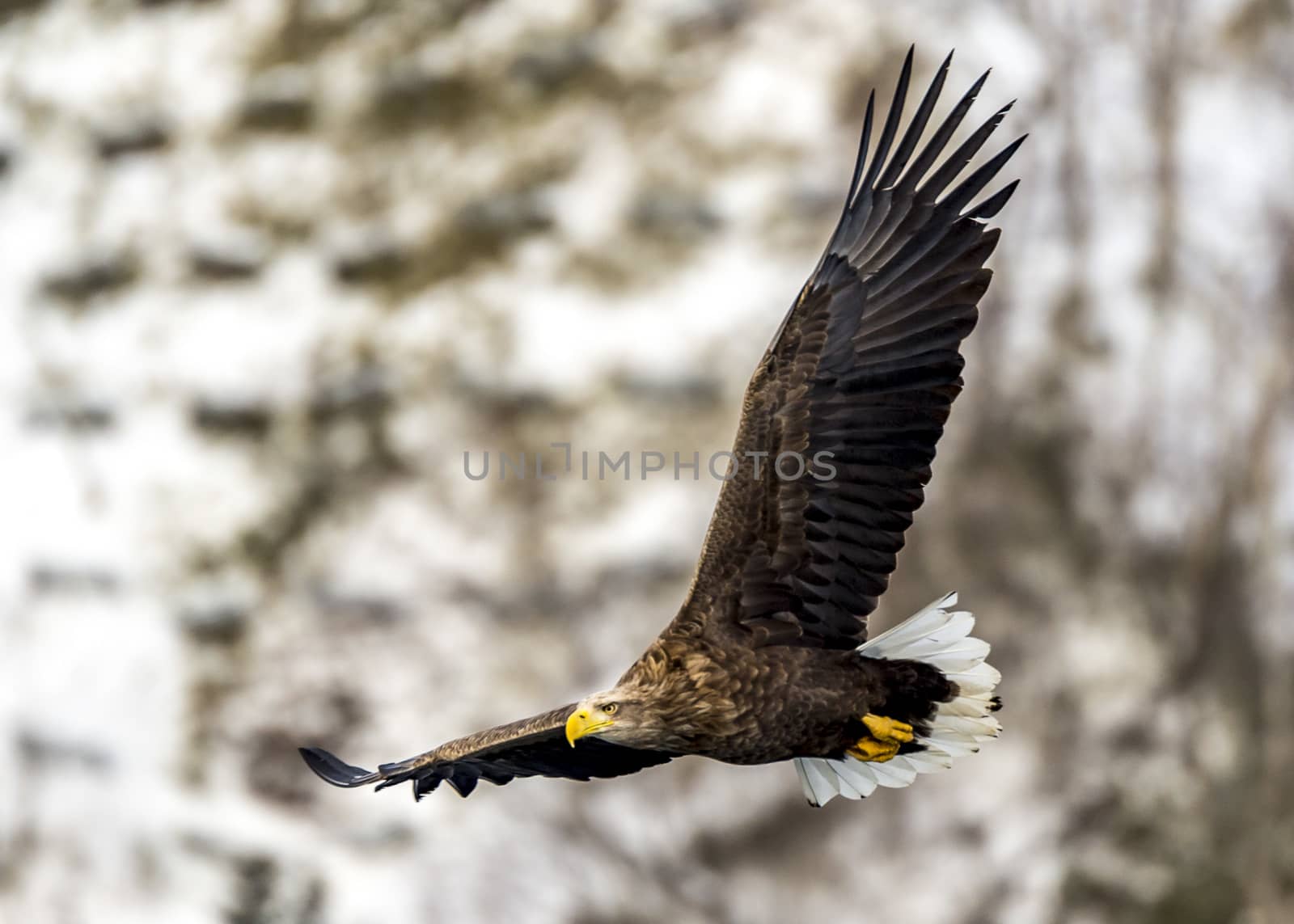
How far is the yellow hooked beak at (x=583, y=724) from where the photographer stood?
439cm

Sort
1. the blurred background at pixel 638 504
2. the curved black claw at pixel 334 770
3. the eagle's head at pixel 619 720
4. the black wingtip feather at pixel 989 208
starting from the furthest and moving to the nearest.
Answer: the blurred background at pixel 638 504
the curved black claw at pixel 334 770
the eagle's head at pixel 619 720
the black wingtip feather at pixel 989 208

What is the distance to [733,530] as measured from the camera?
4559 millimetres

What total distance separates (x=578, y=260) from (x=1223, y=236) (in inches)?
149

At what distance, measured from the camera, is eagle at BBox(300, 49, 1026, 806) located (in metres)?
4.48

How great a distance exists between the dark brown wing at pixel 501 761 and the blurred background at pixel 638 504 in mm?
3121

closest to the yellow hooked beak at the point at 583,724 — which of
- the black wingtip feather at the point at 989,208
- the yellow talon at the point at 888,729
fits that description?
the yellow talon at the point at 888,729

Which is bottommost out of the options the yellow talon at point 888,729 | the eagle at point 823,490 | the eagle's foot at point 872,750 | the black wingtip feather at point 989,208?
the eagle's foot at point 872,750

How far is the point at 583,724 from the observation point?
441cm

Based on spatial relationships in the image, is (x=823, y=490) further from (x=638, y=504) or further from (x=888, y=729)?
(x=638, y=504)

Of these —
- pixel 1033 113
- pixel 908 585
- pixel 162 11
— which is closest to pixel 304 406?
pixel 162 11

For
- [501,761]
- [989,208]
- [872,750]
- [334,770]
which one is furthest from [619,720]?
[989,208]

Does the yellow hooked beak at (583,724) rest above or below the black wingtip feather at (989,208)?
below

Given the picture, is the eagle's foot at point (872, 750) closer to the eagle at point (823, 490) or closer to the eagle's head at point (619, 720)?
the eagle at point (823, 490)

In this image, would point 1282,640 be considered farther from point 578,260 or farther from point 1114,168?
point 578,260
